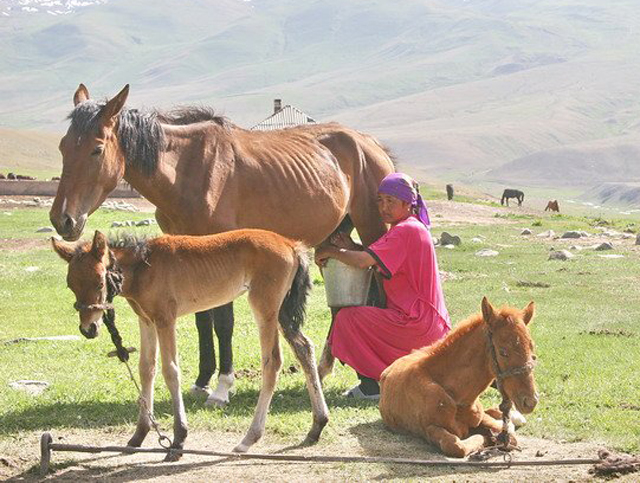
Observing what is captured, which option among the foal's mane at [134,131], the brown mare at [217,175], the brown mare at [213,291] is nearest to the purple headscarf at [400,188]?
the brown mare at [217,175]

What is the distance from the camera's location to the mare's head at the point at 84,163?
8.65 metres

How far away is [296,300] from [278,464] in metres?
1.28

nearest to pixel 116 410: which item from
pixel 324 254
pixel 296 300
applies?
pixel 296 300

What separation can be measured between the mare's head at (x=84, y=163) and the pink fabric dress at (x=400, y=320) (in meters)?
2.45

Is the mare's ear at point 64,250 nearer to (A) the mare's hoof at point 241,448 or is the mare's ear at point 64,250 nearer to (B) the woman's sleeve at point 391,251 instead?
(A) the mare's hoof at point 241,448

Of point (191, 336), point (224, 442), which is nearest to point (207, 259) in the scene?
point (224, 442)

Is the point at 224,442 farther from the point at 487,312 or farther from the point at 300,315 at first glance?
the point at 487,312

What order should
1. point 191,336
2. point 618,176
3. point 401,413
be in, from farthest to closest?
point 618,176, point 191,336, point 401,413

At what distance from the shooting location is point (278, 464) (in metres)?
7.58

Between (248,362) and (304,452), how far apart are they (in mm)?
3624

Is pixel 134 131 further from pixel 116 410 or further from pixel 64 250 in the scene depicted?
pixel 116 410

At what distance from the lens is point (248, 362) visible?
11477mm

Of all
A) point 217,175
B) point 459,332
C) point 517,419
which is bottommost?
point 517,419

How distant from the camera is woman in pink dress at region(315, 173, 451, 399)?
9484 mm
